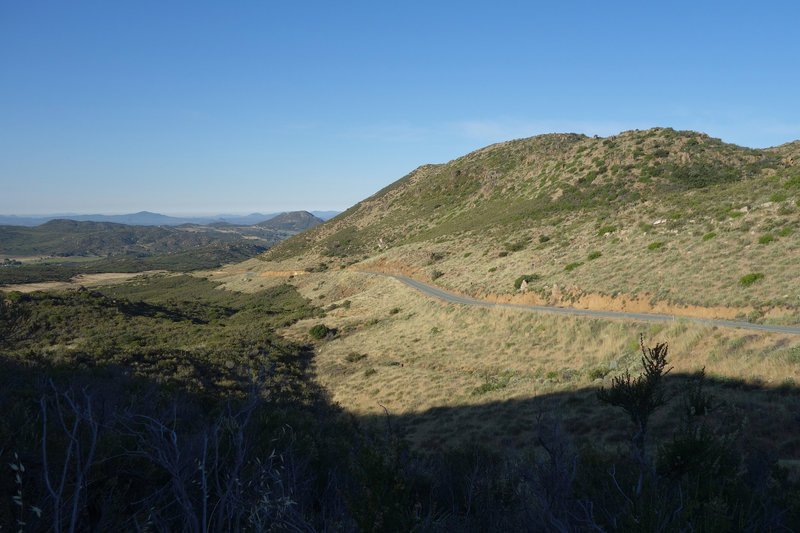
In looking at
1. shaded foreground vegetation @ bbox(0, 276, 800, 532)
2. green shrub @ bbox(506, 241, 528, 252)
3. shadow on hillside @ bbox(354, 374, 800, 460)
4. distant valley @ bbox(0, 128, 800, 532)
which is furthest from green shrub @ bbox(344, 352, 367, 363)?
green shrub @ bbox(506, 241, 528, 252)

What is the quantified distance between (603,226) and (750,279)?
19.0m

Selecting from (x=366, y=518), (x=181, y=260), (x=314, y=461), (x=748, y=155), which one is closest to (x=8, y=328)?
(x=314, y=461)

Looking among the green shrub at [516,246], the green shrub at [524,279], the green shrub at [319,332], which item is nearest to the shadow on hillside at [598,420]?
the green shrub at [524,279]

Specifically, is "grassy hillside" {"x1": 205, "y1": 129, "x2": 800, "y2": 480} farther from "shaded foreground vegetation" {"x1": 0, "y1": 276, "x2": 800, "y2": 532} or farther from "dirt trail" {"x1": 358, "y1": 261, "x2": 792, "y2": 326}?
"shaded foreground vegetation" {"x1": 0, "y1": 276, "x2": 800, "y2": 532}

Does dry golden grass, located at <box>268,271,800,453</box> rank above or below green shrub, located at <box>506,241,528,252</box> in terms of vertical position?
below

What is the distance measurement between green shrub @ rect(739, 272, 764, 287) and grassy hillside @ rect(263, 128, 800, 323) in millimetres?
74

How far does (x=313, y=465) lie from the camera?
7.64m

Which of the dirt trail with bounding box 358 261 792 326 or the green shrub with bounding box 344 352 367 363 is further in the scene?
the green shrub with bounding box 344 352 367 363

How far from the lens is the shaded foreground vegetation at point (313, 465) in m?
3.69

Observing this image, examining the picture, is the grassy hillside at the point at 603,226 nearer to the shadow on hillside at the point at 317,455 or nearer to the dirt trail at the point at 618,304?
the dirt trail at the point at 618,304

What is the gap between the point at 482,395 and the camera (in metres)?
17.0

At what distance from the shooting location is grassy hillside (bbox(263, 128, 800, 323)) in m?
20.9

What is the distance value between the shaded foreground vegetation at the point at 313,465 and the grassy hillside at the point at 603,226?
1150 centimetres

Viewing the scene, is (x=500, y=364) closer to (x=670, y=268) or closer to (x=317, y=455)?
(x=670, y=268)
